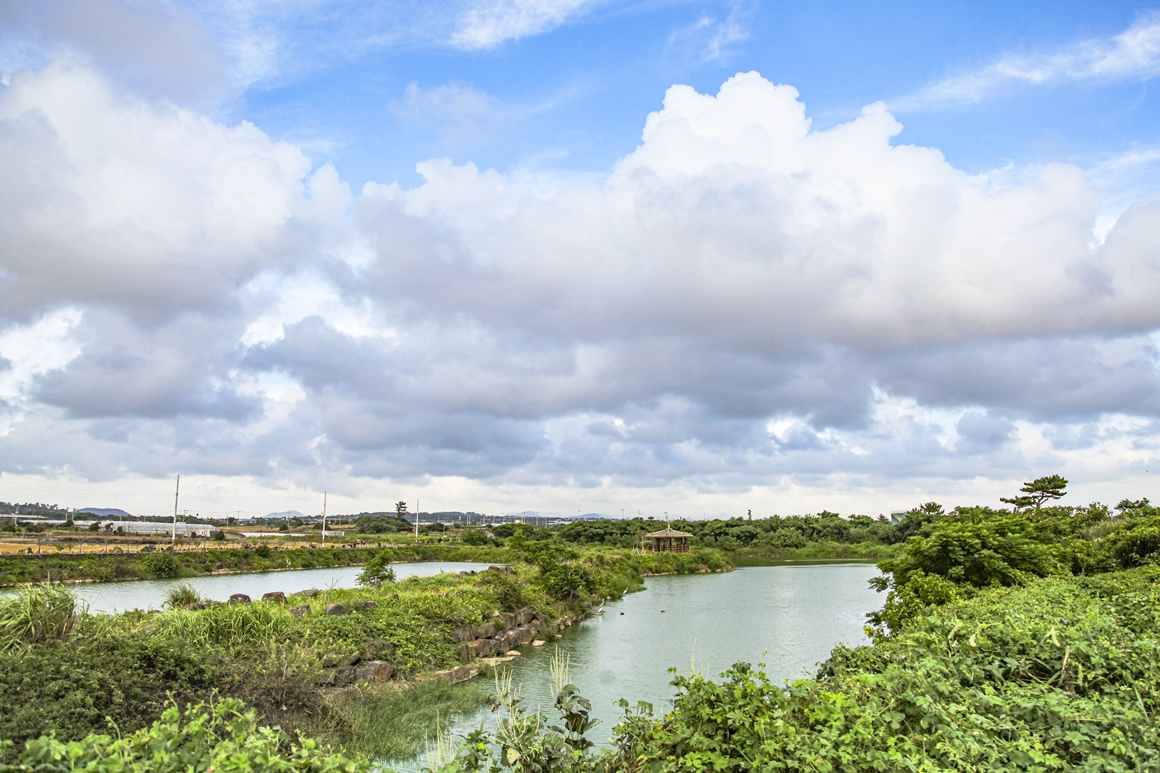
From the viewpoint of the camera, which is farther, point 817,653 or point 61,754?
point 817,653

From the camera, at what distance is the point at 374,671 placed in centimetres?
1119

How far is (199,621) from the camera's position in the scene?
33.7ft

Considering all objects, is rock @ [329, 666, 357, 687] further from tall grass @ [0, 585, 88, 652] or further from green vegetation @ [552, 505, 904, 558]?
green vegetation @ [552, 505, 904, 558]

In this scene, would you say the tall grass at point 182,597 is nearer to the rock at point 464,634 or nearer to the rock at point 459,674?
the rock at point 464,634

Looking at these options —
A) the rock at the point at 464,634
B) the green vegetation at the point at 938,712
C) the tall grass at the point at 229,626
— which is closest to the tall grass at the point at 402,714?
the tall grass at the point at 229,626

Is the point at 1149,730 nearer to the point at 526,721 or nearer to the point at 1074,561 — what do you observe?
the point at 526,721

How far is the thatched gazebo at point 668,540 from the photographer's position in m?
55.8

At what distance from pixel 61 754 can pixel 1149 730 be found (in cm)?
529

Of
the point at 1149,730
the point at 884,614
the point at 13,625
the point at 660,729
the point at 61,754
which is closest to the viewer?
the point at 61,754

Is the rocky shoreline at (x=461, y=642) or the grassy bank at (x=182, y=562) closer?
the rocky shoreline at (x=461, y=642)

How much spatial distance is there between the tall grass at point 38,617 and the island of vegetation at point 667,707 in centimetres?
2

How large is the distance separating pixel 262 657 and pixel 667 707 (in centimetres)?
604

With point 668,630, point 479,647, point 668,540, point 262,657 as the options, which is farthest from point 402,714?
point 668,540

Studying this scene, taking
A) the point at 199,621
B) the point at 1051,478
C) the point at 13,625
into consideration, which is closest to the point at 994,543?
the point at 199,621
